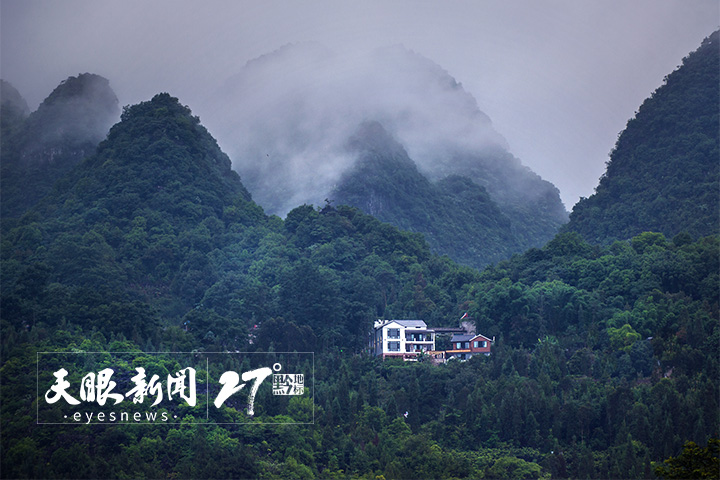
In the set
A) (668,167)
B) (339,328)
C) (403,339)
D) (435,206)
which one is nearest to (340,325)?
(339,328)

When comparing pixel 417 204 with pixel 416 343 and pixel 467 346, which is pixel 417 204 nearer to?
pixel 416 343

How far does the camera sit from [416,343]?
123 feet

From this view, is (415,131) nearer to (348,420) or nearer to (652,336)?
(652,336)

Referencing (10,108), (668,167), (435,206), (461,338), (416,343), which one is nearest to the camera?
(416,343)

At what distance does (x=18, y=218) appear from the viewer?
49438mm

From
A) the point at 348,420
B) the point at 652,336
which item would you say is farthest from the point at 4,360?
the point at 652,336

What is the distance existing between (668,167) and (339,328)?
19497 mm

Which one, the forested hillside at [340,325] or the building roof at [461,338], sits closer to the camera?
the forested hillside at [340,325]

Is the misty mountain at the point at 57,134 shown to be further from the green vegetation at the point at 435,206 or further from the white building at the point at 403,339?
the white building at the point at 403,339

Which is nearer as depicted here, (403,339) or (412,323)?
(403,339)

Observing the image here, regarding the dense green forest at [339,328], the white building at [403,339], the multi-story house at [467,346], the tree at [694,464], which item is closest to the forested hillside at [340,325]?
the dense green forest at [339,328]

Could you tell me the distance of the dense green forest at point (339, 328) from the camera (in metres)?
29.0

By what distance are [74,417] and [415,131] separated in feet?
138

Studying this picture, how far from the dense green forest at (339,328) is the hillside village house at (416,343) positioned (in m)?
0.64
